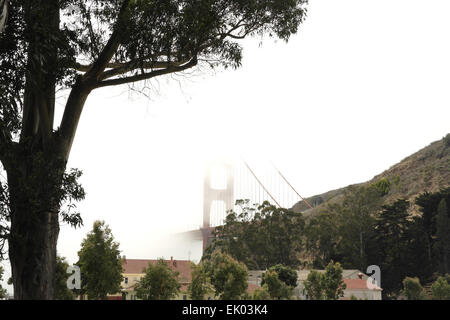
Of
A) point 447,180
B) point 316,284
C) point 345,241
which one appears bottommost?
point 316,284

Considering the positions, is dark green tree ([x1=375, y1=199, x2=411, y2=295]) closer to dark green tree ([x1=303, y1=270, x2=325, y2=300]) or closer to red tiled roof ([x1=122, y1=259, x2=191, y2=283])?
dark green tree ([x1=303, y1=270, x2=325, y2=300])

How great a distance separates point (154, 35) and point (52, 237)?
427cm

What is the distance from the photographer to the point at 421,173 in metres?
88.4

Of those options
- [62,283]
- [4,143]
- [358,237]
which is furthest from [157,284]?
[358,237]

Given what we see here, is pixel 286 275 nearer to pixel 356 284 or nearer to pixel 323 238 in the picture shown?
pixel 356 284

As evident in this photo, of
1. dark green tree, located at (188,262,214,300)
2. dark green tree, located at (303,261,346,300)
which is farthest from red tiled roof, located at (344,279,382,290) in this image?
dark green tree, located at (188,262,214,300)

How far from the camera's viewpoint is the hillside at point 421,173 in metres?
82.1

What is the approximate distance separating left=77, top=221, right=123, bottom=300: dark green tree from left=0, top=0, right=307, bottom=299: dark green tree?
22782 mm

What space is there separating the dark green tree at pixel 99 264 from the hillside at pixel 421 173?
167ft

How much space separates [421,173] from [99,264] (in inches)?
2757

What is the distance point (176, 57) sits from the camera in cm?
1086

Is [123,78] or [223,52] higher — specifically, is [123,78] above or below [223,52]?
below

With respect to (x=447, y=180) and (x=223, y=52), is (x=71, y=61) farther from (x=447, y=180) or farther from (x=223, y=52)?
(x=447, y=180)
